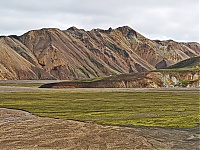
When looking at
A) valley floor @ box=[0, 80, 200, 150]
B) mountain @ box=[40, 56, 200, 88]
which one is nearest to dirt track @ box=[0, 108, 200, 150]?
valley floor @ box=[0, 80, 200, 150]

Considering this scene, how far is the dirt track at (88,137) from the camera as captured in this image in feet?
67.0

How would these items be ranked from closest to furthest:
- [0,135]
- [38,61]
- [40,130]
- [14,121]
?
[0,135]
[40,130]
[14,121]
[38,61]

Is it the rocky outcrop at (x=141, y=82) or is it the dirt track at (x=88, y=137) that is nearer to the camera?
the dirt track at (x=88, y=137)

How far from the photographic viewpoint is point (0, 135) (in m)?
23.2

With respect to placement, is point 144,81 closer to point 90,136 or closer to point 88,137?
point 90,136

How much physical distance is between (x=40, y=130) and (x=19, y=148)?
5925mm

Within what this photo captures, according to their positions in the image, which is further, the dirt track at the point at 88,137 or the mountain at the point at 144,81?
the mountain at the point at 144,81

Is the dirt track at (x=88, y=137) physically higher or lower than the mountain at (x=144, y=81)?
lower

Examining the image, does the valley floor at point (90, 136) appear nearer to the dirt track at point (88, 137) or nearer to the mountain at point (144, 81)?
the dirt track at point (88, 137)

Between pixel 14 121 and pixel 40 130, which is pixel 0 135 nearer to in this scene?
pixel 40 130

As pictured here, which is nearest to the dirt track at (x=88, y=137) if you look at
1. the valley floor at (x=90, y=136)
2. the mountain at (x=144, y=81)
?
the valley floor at (x=90, y=136)

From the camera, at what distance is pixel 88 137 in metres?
22.8

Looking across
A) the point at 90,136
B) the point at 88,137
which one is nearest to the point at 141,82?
the point at 90,136

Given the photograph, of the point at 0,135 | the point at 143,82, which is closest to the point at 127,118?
the point at 0,135
